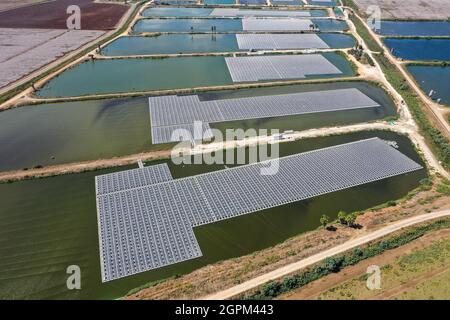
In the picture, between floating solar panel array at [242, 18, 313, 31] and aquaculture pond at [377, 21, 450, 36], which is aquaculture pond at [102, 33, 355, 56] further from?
aquaculture pond at [377, 21, 450, 36]

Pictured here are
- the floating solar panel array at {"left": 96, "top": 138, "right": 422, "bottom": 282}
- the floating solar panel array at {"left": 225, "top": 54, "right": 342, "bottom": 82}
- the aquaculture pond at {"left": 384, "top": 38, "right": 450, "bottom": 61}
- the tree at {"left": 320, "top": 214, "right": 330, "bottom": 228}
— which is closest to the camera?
the floating solar panel array at {"left": 96, "top": 138, "right": 422, "bottom": 282}

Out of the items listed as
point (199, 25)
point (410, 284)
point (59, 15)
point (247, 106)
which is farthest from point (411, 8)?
point (59, 15)

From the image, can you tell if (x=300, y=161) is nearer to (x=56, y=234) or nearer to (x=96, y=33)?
(x=56, y=234)

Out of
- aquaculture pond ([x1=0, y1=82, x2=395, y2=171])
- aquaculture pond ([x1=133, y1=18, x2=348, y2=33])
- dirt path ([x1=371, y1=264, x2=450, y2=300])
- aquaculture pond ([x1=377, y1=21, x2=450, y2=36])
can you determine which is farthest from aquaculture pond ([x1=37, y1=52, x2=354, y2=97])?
dirt path ([x1=371, y1=264, x2=450, y2=300])

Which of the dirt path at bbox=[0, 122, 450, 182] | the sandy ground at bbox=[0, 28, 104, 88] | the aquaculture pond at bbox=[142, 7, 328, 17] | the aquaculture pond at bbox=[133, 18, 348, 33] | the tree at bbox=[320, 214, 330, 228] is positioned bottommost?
the tree at bbox=[320, 214, 330, 228]

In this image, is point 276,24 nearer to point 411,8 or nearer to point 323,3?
point 323,3
